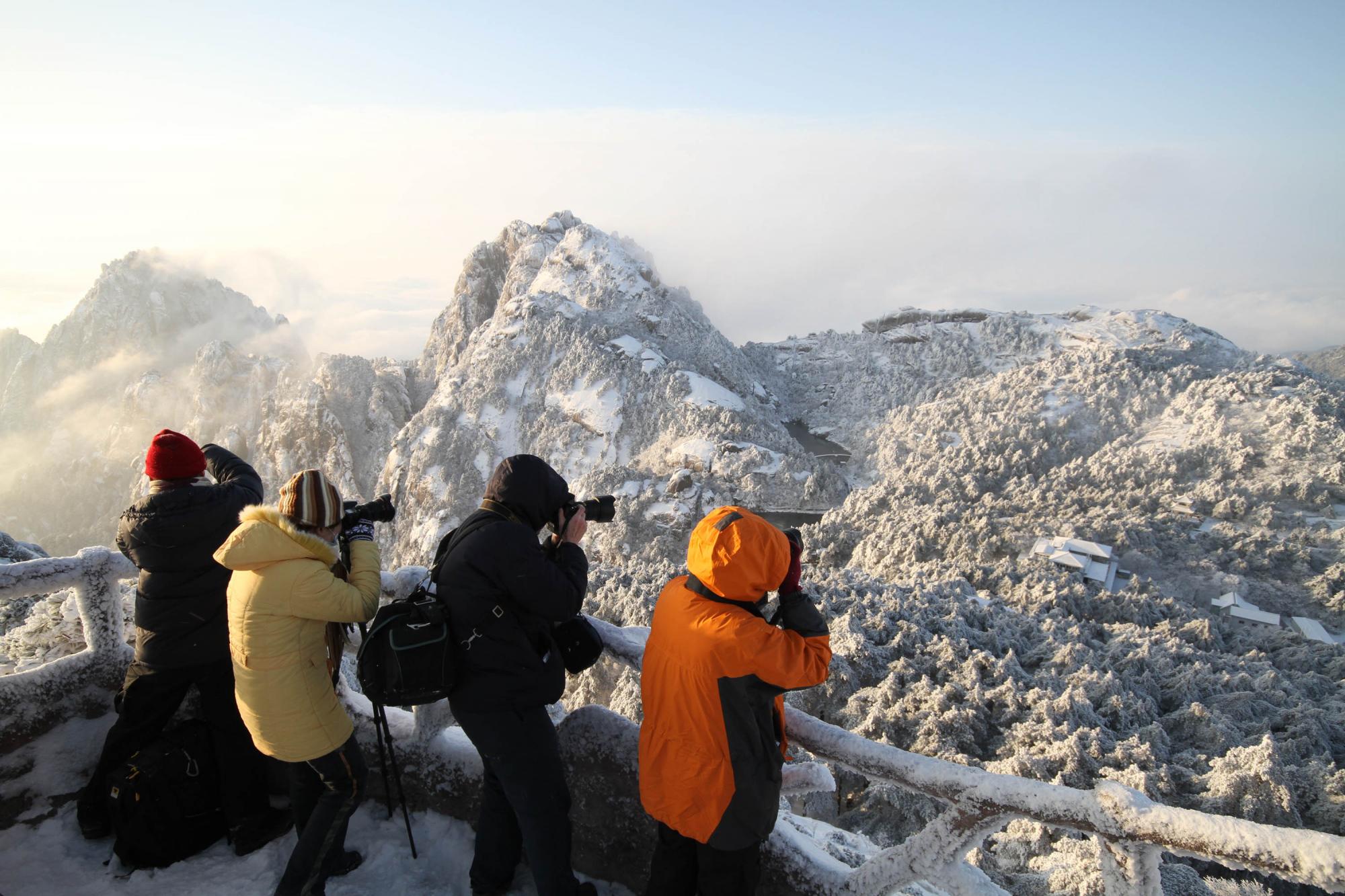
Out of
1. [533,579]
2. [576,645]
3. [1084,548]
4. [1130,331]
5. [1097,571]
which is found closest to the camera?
[533,579]

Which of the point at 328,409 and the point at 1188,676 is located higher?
the point at 1188,676

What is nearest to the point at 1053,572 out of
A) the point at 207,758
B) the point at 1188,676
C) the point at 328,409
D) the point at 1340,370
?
the point at 1188,676

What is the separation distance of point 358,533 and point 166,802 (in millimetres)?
1559

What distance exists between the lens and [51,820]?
295 centimetres

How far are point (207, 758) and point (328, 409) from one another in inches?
1769

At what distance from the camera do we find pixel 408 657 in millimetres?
2111

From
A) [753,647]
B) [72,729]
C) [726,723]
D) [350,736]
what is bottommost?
[72,729]

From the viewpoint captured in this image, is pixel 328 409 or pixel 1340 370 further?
pixel 328 409

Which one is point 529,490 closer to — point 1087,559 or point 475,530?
point 475,530

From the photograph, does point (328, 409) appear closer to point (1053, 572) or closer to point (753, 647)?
point (1053, 572)

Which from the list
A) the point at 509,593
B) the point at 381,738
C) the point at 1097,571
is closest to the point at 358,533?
the point at 509,593

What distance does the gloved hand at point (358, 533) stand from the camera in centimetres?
256

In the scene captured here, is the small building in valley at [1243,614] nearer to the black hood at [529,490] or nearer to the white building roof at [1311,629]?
the white building roof at [1311,629]

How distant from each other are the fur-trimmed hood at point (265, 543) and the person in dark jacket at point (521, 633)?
0.50 m
